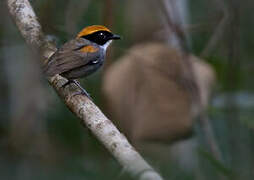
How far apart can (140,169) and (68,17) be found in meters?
3.63

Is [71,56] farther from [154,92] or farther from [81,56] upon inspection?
[154,92]

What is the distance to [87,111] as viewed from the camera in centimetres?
375

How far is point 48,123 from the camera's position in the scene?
22.2ft

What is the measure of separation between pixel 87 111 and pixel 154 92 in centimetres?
220

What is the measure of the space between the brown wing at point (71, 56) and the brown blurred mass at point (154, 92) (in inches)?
20.9

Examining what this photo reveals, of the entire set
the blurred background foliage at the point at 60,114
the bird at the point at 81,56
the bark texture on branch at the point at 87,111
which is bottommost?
the blurred background foliage at the point at 60,114

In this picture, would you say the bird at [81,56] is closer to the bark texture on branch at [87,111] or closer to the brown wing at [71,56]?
the brown wing at [71,56]

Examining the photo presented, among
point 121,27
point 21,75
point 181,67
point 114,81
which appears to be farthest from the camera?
point 121,27

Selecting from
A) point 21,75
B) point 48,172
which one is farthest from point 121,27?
point 48,172

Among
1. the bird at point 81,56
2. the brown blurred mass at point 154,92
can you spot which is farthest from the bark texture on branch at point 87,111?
the brown blurred mass at point 154,92

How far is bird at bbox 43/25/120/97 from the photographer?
15.1 feet

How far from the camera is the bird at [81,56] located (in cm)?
461

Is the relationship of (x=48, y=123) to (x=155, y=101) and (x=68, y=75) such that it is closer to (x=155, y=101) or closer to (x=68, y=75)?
(x=155, y=101)

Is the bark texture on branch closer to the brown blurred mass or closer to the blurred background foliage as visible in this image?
the blurred background foliage
